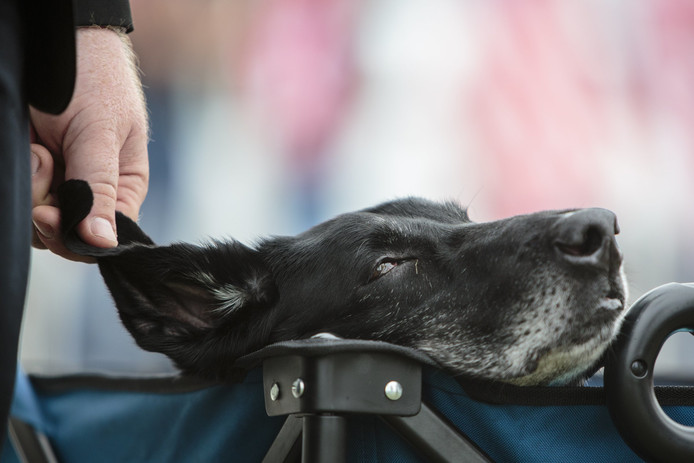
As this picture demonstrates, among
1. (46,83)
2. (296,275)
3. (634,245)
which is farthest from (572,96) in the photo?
(46,83)

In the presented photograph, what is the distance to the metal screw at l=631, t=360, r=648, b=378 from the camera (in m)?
1.12

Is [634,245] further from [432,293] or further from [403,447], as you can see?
[403,447]

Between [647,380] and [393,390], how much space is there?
38cm

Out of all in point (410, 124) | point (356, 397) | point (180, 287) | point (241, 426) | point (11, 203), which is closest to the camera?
point (11, 203)

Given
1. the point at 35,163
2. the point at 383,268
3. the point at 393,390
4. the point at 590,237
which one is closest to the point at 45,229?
the point at 35,163

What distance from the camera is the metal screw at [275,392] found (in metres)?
1.17

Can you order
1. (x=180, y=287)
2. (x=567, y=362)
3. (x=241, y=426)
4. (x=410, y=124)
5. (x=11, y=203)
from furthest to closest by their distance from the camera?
(x=410, y=124) → (x=180, y=287) → (x=567, y=362) → (x=241, y=426) → (x=11, y=203)

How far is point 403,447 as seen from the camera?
1.18m

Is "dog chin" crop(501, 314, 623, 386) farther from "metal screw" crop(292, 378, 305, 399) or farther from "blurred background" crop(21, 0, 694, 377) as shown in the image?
"blurred background" crop(21, 0, 694, 377)

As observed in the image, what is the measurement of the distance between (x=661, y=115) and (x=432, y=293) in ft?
17.2

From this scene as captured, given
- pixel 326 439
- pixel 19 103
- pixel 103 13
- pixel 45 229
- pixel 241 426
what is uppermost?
pixel 103 13

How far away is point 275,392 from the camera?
1173 millimetres

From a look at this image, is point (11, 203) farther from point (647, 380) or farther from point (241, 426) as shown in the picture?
point (647, 380)

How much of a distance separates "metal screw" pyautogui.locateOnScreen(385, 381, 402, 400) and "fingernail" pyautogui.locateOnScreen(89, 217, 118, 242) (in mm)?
706
